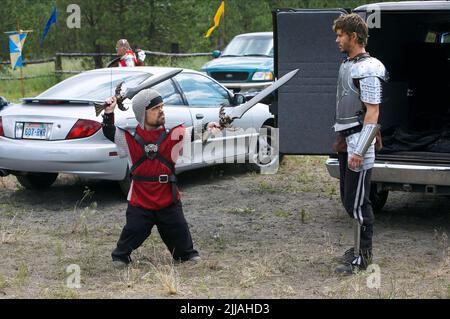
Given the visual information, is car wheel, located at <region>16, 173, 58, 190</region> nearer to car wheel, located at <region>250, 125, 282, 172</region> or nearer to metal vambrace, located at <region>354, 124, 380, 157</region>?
car wheel, located at <region>250, 125, 282, 172</region>

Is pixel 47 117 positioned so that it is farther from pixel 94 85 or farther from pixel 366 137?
pixel 366 137

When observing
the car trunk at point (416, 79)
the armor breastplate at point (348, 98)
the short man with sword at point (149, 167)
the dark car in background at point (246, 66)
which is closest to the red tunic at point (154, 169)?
the short man with sword at point (149, 167)

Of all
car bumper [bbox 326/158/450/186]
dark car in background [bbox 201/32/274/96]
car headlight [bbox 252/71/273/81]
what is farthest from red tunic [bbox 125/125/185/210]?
car headlight [bbox 252/71/273/81]

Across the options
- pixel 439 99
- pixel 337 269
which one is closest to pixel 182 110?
pixel 439 99

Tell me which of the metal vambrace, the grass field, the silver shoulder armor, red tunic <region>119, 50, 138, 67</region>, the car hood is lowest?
the grass field

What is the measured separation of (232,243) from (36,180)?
319cm

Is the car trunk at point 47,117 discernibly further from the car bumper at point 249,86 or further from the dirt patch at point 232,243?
the car bumper at point 249,86

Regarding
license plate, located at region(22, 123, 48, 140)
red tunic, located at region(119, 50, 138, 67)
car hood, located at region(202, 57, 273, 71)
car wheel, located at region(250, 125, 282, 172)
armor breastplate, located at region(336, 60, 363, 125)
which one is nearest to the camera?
armor breastplate, located at region(336, 60, 363, 125)

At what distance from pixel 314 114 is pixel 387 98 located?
133 centimetres

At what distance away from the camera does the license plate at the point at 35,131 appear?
8953 mm

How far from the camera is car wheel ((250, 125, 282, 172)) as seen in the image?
11203 millimetres

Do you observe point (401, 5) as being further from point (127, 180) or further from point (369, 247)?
point (127, 180)

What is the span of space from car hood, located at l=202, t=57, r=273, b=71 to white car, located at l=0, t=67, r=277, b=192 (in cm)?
651

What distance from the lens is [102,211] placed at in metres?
9.03
